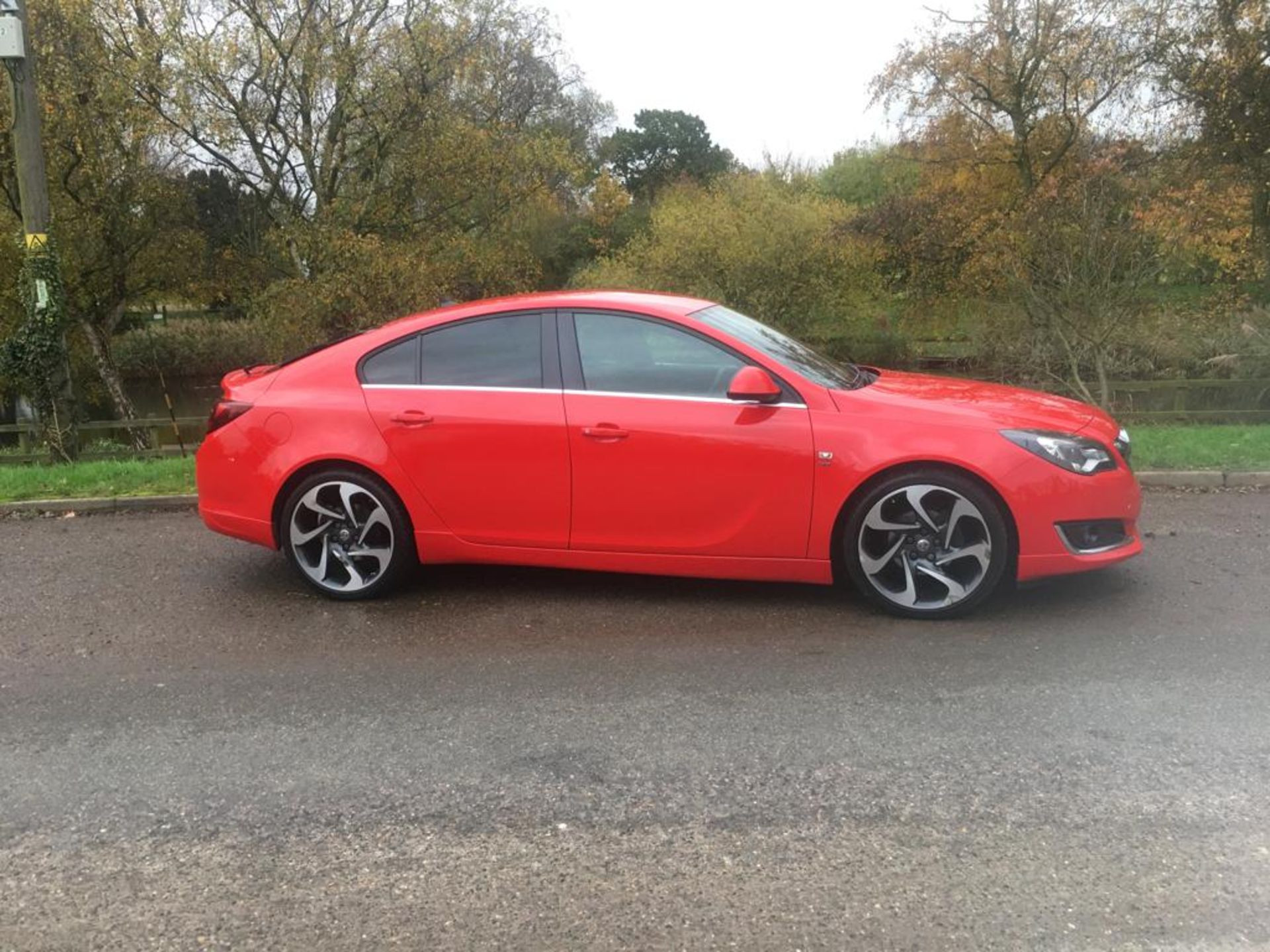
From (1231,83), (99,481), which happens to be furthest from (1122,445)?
(1231,83)

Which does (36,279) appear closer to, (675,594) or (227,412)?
(227,412)

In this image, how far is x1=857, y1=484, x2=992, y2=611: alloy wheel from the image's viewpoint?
4656 millimetres

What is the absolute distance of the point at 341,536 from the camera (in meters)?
5.28

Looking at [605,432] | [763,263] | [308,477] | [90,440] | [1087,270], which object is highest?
[763,263]

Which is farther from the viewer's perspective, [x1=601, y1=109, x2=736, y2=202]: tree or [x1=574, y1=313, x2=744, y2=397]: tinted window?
[x1=601, y1=109, x2=736, y2=202]: tree

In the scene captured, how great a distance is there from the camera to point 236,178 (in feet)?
62.0

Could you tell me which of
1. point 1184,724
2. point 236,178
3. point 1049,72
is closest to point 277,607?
point 1184,724

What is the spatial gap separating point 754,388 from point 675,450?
1.62ft

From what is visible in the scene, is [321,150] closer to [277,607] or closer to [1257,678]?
[277,607]

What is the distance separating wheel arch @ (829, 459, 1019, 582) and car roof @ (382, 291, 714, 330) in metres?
1.31

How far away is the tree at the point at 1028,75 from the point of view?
21.5 meters

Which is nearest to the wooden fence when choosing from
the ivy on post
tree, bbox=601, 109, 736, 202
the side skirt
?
the ivy on post

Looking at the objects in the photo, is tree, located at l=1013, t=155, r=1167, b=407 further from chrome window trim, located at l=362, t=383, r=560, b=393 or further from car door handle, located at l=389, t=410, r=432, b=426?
car door handle, located at l=389, t=410, r=432, b=426

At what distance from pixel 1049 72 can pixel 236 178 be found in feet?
61.6
